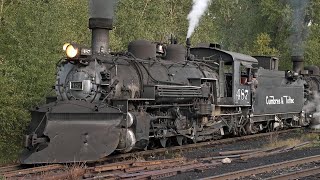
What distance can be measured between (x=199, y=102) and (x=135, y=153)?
3.06 m

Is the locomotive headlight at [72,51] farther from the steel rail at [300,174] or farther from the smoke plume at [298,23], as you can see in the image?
the smoke plume at [298,23]

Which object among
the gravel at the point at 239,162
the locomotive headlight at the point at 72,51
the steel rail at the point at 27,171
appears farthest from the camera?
the locomotive headlight at the point at 72,51

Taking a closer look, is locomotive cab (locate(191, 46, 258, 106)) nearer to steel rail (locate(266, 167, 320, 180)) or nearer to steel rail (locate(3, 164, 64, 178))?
steel rail (locate(266, 167, 320, 180))

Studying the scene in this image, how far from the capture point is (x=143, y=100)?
10914 millimetres

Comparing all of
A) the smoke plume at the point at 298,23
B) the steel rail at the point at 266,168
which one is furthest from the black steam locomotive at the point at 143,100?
the smoke plume at the point at 298,23

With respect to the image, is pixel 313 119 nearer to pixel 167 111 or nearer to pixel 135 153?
pixel 167 111

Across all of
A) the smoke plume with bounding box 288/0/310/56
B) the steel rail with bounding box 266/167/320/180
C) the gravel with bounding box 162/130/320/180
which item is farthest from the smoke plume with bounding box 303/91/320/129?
the steel rail with bounding box 266/167/320/180

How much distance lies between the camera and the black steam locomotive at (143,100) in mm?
9336

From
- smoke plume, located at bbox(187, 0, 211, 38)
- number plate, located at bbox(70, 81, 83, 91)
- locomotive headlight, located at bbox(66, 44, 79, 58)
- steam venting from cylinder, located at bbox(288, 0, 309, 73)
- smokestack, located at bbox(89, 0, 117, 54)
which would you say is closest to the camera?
locomotive headlight, located at bbox(66, 44, 79, 58)

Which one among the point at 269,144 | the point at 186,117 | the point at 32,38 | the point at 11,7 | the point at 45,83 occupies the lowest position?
the point at 269,144

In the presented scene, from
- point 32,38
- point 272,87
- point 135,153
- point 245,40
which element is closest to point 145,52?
point 135,153

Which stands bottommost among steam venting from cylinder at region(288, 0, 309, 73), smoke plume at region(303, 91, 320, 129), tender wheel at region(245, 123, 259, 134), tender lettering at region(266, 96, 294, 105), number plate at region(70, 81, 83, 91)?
tender wheel at region(245, 123, 259, 134)

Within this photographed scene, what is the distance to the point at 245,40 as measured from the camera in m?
37.6

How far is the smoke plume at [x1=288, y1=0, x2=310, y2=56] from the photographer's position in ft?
105
